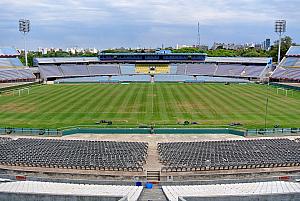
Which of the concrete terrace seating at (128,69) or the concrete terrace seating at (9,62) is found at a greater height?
the concrete terrace seating at (9,62)

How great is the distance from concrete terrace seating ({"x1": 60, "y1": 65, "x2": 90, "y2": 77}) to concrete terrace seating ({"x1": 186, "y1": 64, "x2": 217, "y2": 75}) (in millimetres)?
34923

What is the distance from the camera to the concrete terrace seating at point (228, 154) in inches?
943

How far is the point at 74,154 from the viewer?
2658cm

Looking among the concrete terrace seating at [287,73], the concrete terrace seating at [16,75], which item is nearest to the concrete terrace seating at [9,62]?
the concrete terrace seating at [16,75]

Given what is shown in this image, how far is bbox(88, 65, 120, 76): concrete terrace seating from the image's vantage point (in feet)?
363

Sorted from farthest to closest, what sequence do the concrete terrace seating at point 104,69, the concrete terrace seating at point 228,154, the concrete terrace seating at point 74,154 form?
the concrete terrace seating at point 104,69
the concrete terrace seating at point 74,154
the concrete terrace seating at point 228,154

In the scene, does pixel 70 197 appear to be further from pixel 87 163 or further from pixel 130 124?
pixel 130 124

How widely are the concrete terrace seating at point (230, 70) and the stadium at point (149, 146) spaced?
3364cm

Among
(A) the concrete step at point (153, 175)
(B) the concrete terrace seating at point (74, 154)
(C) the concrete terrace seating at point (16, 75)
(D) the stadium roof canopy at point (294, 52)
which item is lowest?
(A) the concrete step at point (153, 175)

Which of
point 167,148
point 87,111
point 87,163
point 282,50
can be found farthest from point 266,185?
point 282,50

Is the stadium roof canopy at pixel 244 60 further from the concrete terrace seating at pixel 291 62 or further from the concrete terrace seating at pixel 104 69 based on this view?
the concrete terrace seating at pixel 104 69

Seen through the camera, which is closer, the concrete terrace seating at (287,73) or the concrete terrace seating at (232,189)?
the concrete terrace seating at (232,189)

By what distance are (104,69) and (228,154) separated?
90.9m

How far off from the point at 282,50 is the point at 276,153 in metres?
113
